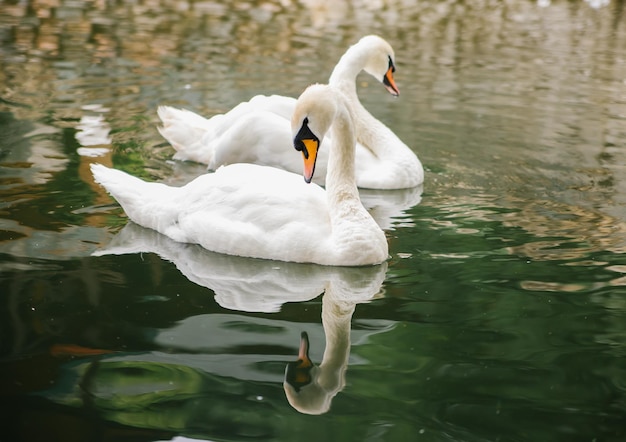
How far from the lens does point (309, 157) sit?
21.9 feet

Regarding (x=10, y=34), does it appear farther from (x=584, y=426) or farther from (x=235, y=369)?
(x=584, y=426)

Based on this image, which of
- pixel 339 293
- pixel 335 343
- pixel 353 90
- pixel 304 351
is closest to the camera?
pixel 304 351

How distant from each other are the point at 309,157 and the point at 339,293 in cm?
95

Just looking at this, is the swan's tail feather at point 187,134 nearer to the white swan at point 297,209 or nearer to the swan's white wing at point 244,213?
the swan's white wing at point 244,213

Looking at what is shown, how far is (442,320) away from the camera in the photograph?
19.5ft

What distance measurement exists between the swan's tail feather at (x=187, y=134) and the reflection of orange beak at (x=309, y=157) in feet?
10.5

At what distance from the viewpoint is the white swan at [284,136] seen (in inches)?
363

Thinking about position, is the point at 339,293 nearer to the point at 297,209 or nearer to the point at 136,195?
the point at 297,209

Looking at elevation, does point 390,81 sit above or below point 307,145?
below

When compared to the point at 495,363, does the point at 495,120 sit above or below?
below

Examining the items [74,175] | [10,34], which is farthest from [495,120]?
[10,34]

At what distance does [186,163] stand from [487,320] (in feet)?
15.6

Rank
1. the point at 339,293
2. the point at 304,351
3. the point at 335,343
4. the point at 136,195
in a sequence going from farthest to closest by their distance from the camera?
the point at 136,195 → the point at 339,293 → the point at 335,343 → the point at 304,351

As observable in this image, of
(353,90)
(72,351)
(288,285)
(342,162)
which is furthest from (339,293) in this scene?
(353,90)
